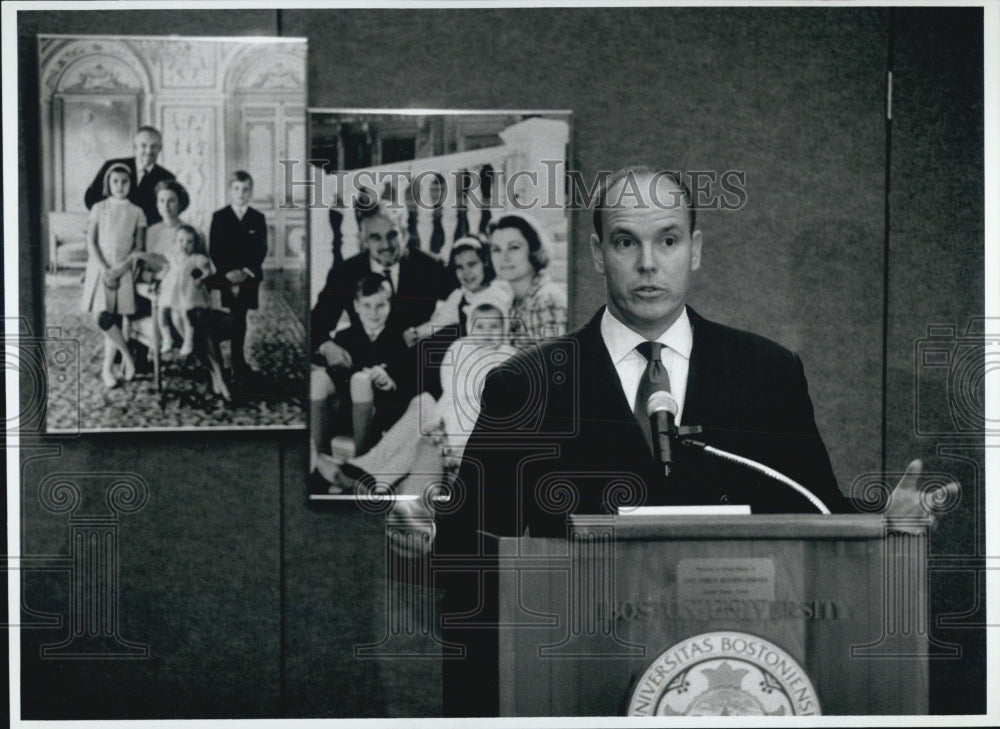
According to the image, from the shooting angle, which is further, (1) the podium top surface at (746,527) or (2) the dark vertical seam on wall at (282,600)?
(2) the dark vertical seam on wall at (282,600)

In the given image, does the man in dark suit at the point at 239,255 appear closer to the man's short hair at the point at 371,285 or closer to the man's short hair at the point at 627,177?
the man's short hair at the point at 371,285

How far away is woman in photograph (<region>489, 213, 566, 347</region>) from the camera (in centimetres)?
316

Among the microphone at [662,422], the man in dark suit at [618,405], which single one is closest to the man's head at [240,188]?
the man in dark suit at [618,405]

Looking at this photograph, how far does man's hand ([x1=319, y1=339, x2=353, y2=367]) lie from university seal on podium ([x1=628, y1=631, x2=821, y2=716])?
1326 mm

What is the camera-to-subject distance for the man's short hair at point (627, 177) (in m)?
3.14

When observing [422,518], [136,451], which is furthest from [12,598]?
[422,518]

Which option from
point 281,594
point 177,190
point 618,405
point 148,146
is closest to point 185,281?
point 177,190

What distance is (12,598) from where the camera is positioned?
313cm

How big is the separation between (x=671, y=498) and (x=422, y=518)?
703 mm

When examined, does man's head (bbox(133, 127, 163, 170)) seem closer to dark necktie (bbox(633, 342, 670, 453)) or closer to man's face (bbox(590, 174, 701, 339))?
man's face (bbox(590, 174, 701, 339))

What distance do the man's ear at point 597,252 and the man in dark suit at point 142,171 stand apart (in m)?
1.18

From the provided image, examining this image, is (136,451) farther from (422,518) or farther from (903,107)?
(903,107)

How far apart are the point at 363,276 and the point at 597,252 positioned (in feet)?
2.15

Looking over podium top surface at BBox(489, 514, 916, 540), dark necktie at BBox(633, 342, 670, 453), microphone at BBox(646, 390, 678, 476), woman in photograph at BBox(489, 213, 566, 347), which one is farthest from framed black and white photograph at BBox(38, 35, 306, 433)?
podium top surface at BBox(489, 514, 916, 540)
